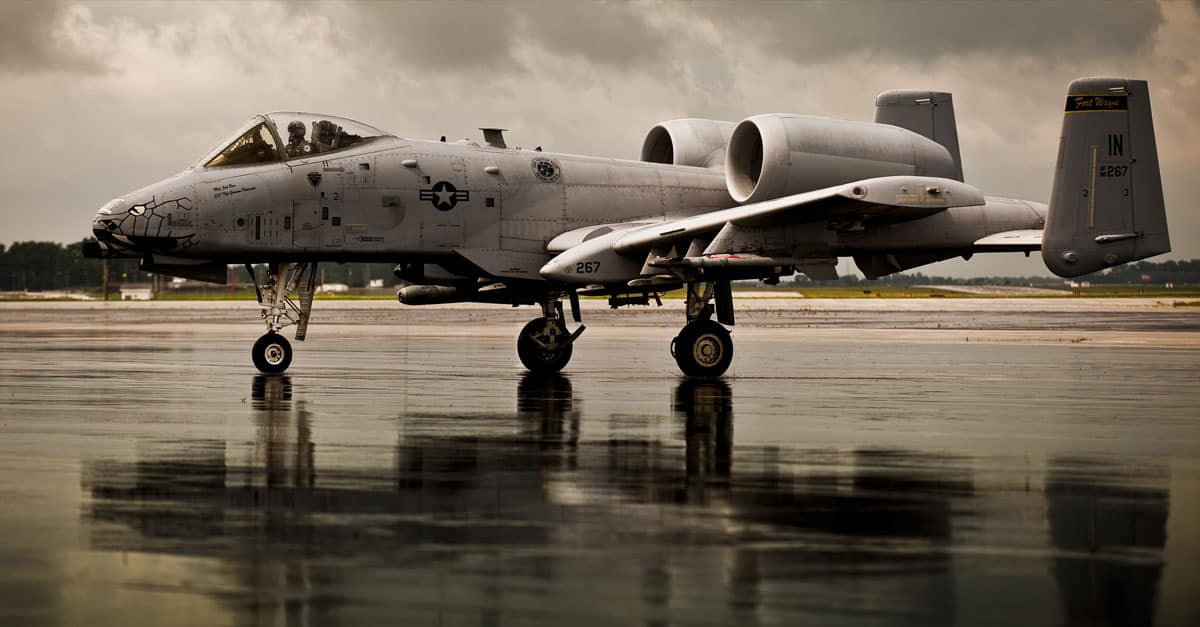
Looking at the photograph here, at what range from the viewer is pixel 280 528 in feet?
23.2

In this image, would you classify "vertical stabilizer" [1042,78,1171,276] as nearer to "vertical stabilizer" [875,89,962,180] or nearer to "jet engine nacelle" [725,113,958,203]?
"jet engine nacelle" [725,113,958,203]

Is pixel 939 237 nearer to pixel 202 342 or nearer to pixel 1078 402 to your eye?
pixel 1078 402

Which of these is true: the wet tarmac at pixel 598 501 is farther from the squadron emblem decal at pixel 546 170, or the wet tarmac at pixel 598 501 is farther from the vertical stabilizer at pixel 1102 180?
the squadron emblem decal at pixel 546 170

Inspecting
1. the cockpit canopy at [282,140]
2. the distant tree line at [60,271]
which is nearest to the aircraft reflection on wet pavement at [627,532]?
the cockpit canopy at [282,140]

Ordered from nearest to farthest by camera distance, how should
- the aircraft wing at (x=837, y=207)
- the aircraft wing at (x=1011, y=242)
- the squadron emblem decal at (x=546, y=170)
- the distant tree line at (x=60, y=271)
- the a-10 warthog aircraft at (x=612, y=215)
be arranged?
the aircraft wing at (x=837, y=207), the a-10 warthog aircraft at (x=612, y=215), the aircraft wing at (x=1011, y=242), the squadron emblem decal at (x=546, y=170), the distant tree line at (x=60, y=271)

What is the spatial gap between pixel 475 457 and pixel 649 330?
97.0ft

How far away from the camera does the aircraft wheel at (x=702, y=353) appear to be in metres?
19.2

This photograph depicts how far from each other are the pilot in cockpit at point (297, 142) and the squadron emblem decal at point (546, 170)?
332 centimetres

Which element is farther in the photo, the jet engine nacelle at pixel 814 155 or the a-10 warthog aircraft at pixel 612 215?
the jet engine nacelle at pixel 814 155

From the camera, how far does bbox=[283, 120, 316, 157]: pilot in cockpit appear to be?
63.4 feet

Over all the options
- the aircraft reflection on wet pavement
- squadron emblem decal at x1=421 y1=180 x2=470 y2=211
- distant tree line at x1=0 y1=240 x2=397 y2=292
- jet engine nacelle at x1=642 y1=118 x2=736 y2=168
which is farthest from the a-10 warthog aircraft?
distant tree line at x1=0 y1=240 x2=397 y2=292

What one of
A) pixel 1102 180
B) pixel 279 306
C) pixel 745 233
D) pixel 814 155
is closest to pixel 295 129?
pixel 279 306

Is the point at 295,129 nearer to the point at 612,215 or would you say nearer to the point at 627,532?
the point at 612,215

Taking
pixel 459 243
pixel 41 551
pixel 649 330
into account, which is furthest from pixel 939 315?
pixel 41 551
